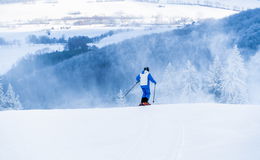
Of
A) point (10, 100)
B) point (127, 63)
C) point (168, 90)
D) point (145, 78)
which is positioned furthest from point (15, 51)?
point (145, 78)

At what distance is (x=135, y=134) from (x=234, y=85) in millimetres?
36926

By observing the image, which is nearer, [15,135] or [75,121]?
[15,135]

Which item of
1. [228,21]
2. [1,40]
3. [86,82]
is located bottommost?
[86,82]

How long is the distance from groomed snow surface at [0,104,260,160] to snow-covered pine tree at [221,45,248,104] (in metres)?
32.4

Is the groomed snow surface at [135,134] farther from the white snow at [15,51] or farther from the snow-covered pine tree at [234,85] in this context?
the white snow at [15,51]

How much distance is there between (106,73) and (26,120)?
80.7 metres

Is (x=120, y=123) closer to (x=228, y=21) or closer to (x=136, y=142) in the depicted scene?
(x=136, y=142)

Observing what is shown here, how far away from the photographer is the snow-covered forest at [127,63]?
7444 centimetres

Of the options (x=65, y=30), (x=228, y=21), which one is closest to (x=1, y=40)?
(x=65, y=30)

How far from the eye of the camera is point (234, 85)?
41906 mm

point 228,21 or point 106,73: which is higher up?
point 228,21

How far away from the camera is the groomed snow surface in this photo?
261 inches

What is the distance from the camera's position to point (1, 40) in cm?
11912

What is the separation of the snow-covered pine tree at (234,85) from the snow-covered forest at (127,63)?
1373 cm
